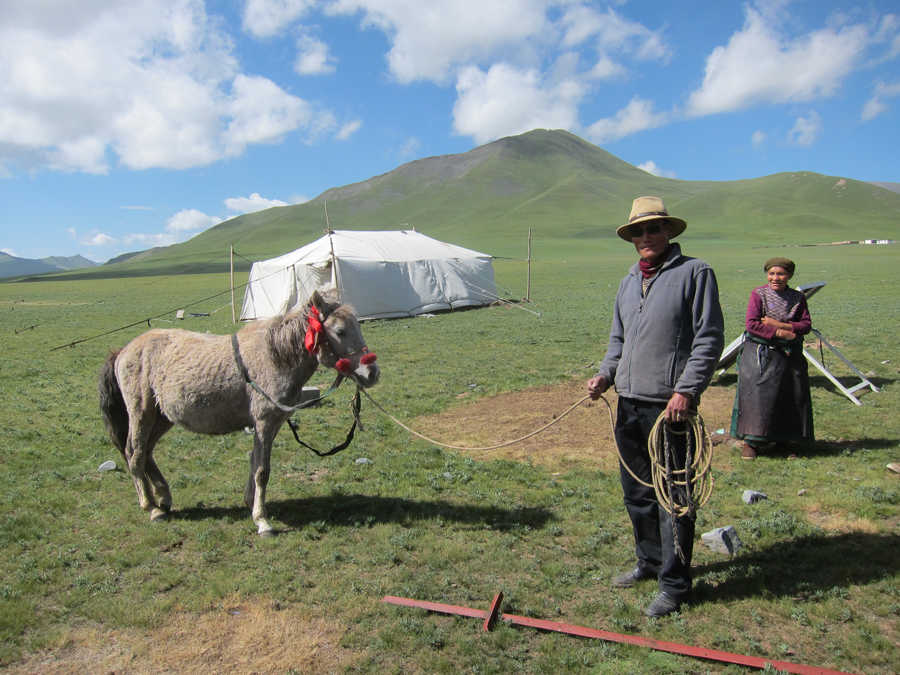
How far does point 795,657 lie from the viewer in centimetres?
326

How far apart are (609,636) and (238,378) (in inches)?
148

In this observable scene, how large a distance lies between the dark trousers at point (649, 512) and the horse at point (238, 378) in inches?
86.7

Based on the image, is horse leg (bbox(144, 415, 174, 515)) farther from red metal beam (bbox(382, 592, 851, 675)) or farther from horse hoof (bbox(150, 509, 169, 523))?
red metal beam (bbox(382, 592, 851, 675))

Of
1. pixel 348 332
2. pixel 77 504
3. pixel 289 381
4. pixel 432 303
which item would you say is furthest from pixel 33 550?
pixel 432 303

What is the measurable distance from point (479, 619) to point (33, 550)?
3.95 meters

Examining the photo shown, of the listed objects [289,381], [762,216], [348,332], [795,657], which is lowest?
[795,657]

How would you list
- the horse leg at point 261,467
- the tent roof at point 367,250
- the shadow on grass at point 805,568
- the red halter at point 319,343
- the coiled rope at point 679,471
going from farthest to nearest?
1. the tent roof at point 367,250
2. the horse leg at point 261,467
3. the red halter at point 319,343
4. the shadow on grass at point 805,568
5. the coiled rope at point 679,471

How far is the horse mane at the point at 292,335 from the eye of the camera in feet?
16.1

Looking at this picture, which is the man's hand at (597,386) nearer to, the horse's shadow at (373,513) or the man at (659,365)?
the man at (659,365)

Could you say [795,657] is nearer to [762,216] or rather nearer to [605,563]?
[605,563]

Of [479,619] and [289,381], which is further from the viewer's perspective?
[289,381]

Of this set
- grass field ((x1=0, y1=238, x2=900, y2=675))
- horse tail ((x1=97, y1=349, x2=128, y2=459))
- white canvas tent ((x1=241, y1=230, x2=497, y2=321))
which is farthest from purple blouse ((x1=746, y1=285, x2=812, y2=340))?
white canvas tent ((x1=241, y1=230, x2=497, y2=321))

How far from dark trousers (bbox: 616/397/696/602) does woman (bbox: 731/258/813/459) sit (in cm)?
325

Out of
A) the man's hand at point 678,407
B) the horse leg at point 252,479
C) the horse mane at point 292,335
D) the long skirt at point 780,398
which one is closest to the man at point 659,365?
the man's hand at point 678,407
